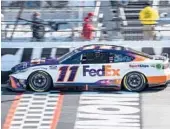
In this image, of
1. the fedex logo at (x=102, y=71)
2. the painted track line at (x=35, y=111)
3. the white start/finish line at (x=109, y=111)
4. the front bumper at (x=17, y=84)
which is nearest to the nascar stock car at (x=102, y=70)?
the fedex logo at (x=102, y=71)

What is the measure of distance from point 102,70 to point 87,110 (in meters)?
1.84

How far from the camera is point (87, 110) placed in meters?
12.1

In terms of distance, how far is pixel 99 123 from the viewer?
36.3 feet

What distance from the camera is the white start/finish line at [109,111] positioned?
36.0 feet

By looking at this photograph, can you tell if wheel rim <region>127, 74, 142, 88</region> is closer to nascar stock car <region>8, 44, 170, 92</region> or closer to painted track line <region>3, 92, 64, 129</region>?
nascar stock car <region>8, 44, 170, 92</region>

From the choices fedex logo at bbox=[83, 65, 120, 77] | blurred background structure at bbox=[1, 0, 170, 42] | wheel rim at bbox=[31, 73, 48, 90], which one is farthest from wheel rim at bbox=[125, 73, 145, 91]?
Answer: blurred background structure at bbox=[1, 0, 170, 42]

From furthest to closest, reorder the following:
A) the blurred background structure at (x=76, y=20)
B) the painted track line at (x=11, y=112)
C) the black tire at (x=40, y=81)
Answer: the blurred background structure at (x=76, y=20), the black tire at (x=40, y=81), the painted track line at (x=11, y=112)

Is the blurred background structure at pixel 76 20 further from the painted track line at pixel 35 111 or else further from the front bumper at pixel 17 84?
the painted track line at pixel 35 111

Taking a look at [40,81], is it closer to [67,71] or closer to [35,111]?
[67,71]

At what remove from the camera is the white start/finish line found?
10984 millimetres

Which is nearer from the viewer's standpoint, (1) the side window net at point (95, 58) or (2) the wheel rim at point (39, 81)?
(1) the side window net at point (95, 58)

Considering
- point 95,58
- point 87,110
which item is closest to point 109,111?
point 87,110

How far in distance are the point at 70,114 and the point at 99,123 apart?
93cm


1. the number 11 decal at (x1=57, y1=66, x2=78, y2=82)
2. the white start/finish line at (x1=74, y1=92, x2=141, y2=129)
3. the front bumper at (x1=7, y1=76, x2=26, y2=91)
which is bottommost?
the white start/finish line at (x1=74, y1=92, x2=141, y2=129)
